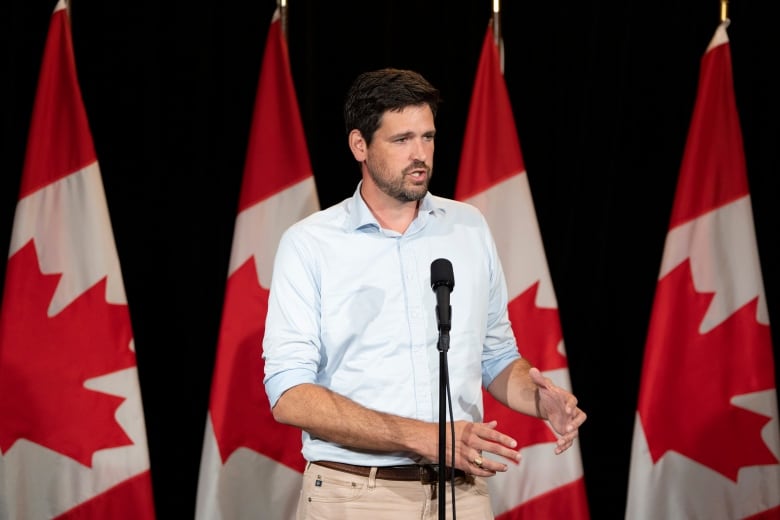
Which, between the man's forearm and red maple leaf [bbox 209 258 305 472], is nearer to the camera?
the man's forearm

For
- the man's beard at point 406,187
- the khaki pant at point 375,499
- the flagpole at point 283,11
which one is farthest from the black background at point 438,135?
the khaki pant at point 375,499

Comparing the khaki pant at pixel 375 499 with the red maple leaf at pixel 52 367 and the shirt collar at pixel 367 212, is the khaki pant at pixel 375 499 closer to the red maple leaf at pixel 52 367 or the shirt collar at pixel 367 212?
the shirt collar at pixel 367 212

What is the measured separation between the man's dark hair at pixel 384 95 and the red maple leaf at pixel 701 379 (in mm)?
1658

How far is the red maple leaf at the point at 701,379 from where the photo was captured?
11.2 ft

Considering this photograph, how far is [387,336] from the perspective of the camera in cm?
217

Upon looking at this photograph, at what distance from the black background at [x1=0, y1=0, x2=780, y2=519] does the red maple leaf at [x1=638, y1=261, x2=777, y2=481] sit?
1.34 feet

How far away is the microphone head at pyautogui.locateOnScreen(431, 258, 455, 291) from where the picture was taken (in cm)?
177

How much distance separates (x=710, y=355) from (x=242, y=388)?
5.94 feet

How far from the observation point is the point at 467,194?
11.8ft

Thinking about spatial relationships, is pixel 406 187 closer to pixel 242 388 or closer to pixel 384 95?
pixel 384 95

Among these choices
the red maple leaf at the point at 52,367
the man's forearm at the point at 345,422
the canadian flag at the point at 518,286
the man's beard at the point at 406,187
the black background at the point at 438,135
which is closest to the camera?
the man's forearm at the point at 345,422

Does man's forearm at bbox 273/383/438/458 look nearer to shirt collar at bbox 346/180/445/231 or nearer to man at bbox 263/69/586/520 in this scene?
man at bbox 263/69/586/520

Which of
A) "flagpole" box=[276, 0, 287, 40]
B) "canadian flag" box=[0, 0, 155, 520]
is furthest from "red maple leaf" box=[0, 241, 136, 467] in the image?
"flagpole" box=[276, 0, 287, 40]

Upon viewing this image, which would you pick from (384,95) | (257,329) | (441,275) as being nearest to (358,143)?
(384,95)
